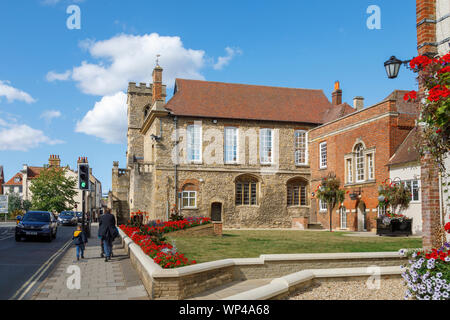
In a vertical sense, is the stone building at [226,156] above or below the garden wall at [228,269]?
above

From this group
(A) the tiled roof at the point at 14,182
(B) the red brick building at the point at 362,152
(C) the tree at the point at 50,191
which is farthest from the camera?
(A) the tiled roof at the point at 14,182

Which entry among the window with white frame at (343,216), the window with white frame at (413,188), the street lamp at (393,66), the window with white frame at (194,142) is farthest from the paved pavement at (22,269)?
the window with white frame at (343,216)

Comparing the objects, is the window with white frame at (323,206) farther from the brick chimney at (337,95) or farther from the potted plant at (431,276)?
the potted plant at (431,276)

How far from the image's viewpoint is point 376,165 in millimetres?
27250

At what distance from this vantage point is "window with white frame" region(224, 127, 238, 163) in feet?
124

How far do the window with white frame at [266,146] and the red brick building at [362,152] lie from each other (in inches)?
189

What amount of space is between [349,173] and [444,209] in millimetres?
20487

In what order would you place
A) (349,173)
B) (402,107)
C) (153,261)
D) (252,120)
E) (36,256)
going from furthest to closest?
(252,120)
(349,173)
(402,107)
(36,256)
(153,261)

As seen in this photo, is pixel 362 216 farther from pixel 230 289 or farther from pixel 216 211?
pixel 230 289

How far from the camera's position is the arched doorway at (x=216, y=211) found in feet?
123

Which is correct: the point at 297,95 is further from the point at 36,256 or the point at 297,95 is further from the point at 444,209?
the point at 444,209

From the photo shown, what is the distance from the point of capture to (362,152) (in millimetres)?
28922

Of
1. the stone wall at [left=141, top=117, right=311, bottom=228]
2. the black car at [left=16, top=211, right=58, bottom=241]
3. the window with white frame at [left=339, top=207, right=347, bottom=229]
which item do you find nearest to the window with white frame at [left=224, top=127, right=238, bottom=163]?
the stone wall at [left=141, top=117, right=311, bottom=228]
